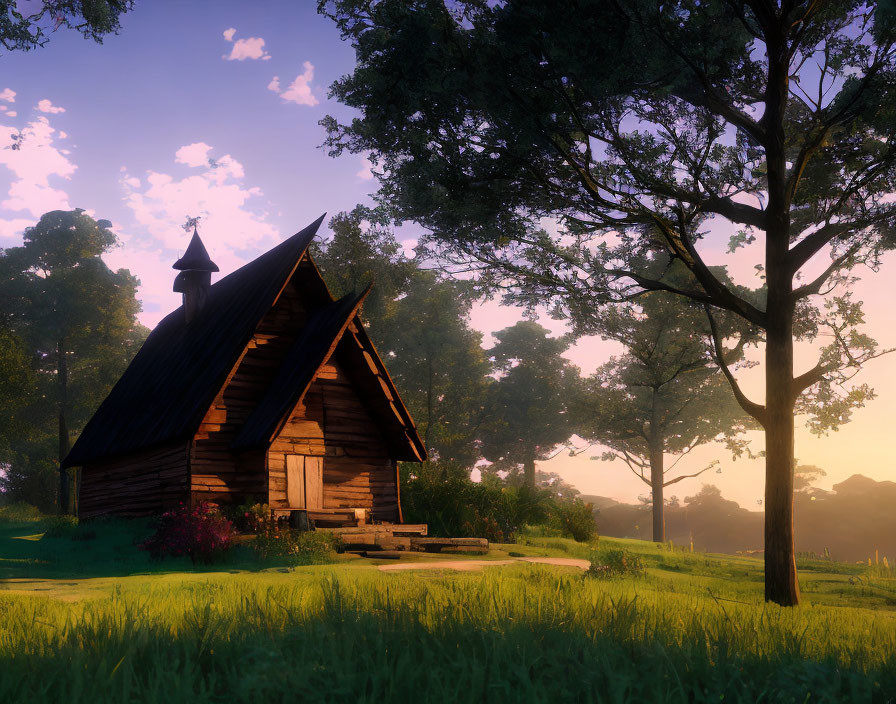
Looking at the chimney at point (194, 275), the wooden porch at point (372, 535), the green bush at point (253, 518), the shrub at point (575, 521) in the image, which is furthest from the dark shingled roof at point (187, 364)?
the shrub at point (575, 521)

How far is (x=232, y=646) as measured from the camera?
5109 millimetres

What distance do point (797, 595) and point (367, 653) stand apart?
37.5 feet

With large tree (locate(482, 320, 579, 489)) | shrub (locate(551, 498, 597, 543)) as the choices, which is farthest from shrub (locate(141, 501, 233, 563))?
large tree (locate(482, 320, 579, 489))

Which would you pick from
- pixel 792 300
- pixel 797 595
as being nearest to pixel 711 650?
pixel 797 595

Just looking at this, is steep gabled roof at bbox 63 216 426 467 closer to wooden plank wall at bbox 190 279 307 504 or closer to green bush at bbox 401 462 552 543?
wooden plank wall at bbox 190 279 307 504

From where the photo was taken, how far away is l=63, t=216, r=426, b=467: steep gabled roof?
60.2 ft

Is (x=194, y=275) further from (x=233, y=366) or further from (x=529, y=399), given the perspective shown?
(x=529, y=399)

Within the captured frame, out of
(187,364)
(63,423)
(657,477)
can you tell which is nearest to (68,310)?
(63,423)

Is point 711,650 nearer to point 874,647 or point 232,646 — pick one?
point 874,647

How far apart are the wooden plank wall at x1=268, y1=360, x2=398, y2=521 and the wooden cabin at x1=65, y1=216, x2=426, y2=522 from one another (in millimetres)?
29

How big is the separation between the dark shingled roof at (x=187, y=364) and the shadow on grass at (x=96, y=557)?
2410 mm

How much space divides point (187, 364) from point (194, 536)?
8.09 metres

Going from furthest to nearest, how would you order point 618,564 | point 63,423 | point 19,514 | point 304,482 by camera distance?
point 63,423
point 19,514
point 304,482
point 618,564

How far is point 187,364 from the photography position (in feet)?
72.6
